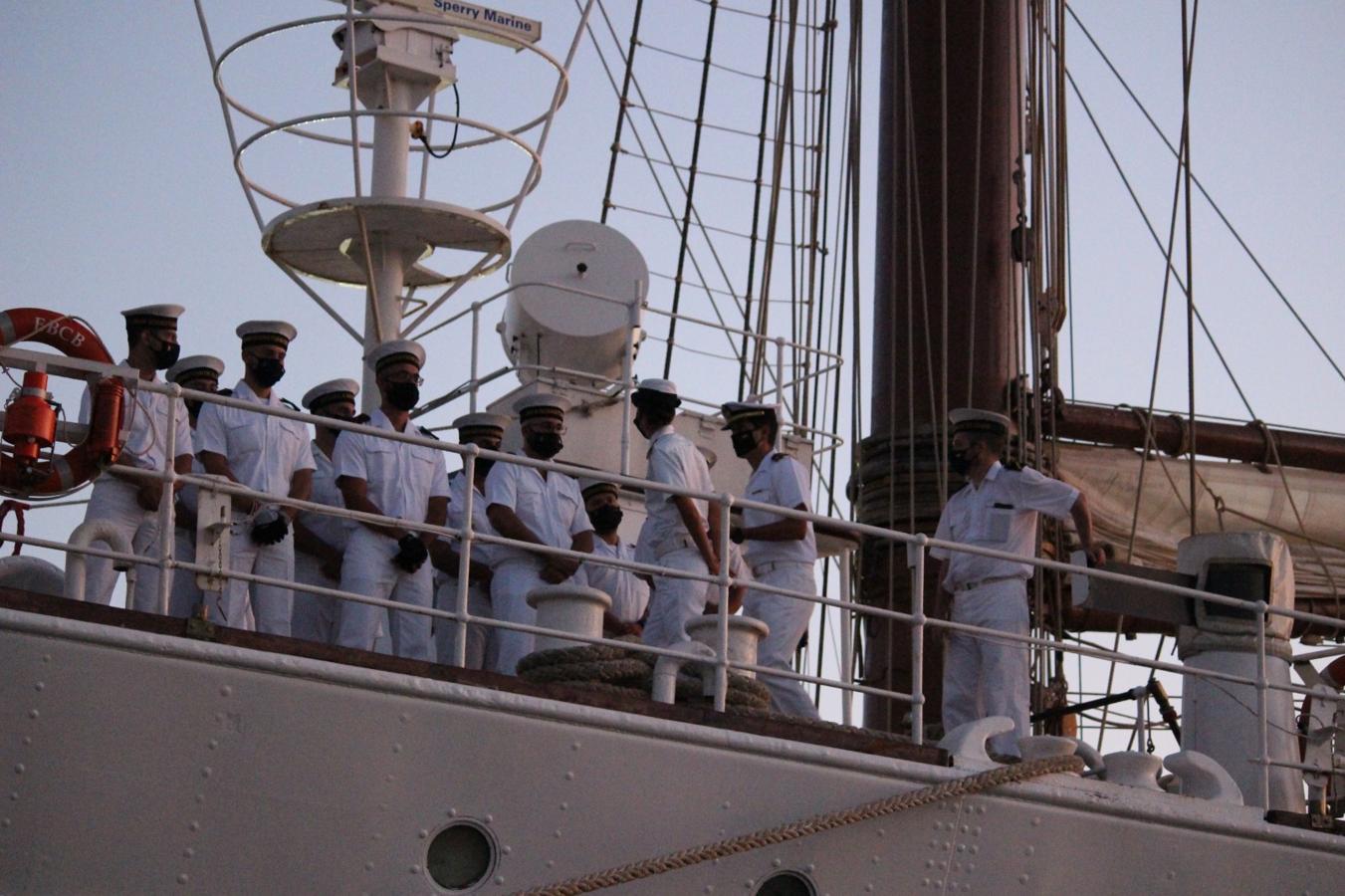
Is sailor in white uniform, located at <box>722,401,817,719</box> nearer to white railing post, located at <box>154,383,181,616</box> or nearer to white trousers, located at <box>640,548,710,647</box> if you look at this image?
white trousers, located at <box>640,548,710,647</box>

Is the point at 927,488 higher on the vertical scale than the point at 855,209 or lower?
lower

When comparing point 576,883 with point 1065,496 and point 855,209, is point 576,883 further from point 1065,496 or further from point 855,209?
point 855,209

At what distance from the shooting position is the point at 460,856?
7.32 meters

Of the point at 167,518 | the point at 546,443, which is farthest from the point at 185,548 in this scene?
the point at 546,443

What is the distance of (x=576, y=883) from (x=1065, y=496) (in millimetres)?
3317

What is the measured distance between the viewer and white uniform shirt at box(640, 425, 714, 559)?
948 centimetres

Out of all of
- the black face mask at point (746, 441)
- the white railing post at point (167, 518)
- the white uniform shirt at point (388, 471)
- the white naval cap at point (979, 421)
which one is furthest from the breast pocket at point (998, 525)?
the white railing post at point (167, 518)

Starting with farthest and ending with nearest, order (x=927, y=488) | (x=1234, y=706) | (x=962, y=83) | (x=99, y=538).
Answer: (x=962, y=83)
(x=927, y=488)
(x=1234, y=706)
(x=99, y=538)

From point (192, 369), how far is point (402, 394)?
917 millimetres

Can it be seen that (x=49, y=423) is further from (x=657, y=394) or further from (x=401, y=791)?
(x=657, y=394)

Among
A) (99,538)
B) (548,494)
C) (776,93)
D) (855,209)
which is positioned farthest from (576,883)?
(776,93)

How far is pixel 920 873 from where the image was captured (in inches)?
314

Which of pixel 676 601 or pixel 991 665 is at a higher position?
pixel 676 601

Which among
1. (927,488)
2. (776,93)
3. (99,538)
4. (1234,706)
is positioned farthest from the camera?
(776,93)
